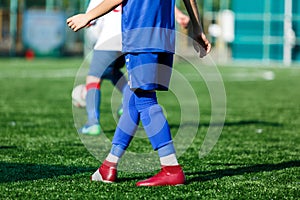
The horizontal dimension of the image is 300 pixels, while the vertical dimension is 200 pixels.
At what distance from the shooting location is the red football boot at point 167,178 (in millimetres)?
3918

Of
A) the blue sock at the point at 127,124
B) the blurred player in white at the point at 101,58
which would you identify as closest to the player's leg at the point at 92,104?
the blurred player in white at the point at 101,58

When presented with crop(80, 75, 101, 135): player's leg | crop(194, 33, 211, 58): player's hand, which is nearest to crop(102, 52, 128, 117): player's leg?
crop(80, 75, 101, 135): player's leg

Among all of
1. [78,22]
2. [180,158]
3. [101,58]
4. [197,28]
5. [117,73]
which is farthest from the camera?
[117,73]

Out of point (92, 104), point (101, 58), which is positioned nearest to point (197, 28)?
point (101, 58)

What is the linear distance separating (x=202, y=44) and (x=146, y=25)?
43 cm

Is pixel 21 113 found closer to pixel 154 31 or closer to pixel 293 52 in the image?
pixel 154 31

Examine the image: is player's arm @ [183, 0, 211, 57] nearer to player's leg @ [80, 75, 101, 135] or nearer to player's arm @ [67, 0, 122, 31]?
player's arm @ [67, 0, 122, 31]

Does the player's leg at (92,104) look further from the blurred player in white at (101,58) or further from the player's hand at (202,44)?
the player's hand at (202,44)

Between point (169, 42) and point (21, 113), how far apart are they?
14.8 ft

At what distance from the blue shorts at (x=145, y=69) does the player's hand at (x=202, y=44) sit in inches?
10.0

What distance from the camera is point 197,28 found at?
13.5ft

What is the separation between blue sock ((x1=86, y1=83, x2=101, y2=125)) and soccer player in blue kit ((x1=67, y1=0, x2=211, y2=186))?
2.46m

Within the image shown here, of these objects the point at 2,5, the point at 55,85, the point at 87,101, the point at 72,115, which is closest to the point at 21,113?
the point at 72,115

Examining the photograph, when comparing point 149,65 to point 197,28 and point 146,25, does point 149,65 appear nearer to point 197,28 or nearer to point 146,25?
point 146,25
